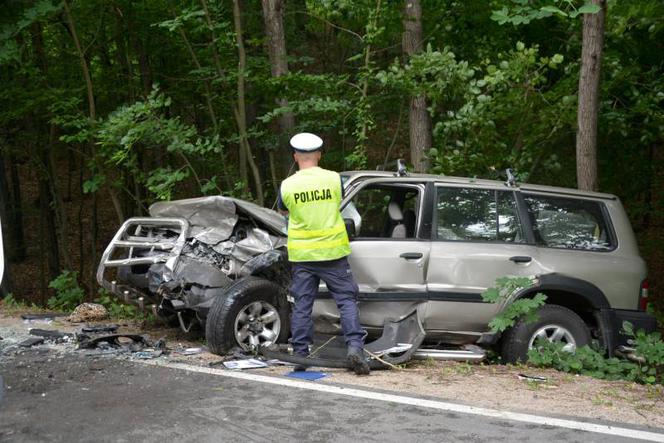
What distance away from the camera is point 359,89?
11.0 meters

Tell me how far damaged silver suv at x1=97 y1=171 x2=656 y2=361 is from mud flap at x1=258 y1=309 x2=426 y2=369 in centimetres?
9

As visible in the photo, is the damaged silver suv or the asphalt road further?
the damaged silver suv

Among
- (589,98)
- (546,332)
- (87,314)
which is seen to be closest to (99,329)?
(87,314)

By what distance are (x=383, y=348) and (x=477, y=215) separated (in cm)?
172

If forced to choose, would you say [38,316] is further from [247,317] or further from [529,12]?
[529,12]

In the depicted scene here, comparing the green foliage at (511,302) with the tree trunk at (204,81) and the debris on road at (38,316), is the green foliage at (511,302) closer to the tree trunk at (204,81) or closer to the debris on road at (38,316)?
the debris on road at (38,316)

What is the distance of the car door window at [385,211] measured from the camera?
7.36m

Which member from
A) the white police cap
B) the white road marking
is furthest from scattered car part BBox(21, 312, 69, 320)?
the white police cap

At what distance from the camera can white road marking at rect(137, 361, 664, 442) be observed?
15.5 feet

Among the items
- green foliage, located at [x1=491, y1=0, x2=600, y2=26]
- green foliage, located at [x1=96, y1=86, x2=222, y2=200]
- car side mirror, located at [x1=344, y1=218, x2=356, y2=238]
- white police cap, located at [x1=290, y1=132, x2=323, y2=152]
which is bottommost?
car side mirror, located at [x1=344, y1=218, x2=356, y2=238]

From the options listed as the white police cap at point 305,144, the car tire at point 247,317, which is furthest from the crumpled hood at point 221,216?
the white police cap at point 305,144

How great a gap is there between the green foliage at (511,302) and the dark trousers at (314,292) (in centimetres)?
134

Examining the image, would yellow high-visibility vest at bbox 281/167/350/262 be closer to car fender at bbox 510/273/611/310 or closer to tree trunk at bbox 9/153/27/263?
car fender at bbox 510/273/611/310

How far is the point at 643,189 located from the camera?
1573cm
